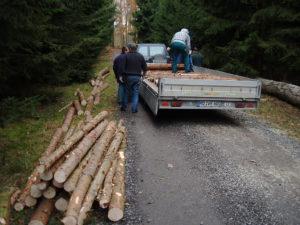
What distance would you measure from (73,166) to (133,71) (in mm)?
6594

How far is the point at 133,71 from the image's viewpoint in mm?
12992

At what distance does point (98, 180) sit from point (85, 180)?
9.4 inches

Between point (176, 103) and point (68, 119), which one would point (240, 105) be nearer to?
point (176, 103)

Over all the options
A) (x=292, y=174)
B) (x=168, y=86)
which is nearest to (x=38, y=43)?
(x=168, y=86)

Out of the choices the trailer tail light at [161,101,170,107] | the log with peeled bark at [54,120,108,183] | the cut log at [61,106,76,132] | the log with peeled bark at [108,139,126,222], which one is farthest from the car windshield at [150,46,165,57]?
the log with peeled bark at [108,139,126,222]

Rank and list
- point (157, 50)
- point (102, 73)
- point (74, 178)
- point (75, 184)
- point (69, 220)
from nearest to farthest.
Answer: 1. point (69, 220)
2. point (75, 184)
3. point (74, 178)
4. point (102, 73)
5. point (157, 50)

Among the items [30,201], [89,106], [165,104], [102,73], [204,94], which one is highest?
[204,94]

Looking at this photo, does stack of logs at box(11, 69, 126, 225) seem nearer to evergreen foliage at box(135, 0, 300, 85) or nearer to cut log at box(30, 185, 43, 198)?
cut log at box(30, 185, 43, 198)

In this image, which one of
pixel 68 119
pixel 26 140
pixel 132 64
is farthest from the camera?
pixel 132 64

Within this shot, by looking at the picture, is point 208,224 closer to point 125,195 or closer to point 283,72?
point 125,195

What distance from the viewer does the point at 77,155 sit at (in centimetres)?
727

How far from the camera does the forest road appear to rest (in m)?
6.30

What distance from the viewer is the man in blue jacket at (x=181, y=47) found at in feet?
52.6

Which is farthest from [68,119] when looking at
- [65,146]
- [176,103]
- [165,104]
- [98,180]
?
[98,180]
